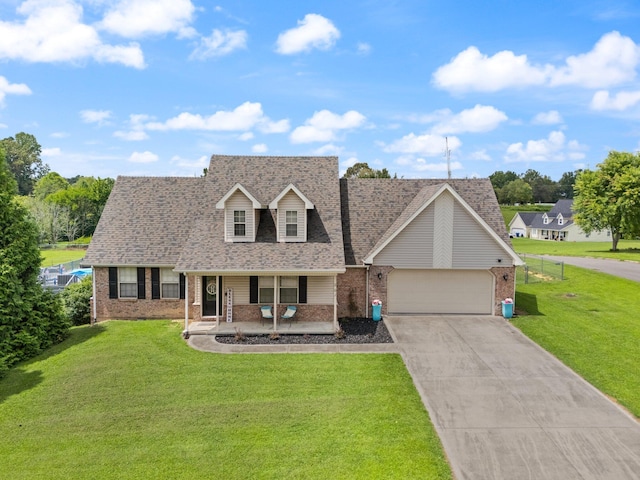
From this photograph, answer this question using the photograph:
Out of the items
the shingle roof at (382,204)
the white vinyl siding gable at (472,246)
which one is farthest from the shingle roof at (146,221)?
the white vinyl siding gable at (472,246)

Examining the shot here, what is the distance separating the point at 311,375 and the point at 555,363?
8.20 m

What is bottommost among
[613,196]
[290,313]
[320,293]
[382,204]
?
[290,313]

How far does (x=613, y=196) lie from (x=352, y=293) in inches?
1855

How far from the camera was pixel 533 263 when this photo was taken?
3041 centimetres

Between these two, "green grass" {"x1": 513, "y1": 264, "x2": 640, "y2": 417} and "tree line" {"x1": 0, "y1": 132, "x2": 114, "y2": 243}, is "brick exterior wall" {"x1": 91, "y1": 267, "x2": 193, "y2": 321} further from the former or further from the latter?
"tree line" {"x1": 0, "y1": 132, "x2": 114, "y2": 243}

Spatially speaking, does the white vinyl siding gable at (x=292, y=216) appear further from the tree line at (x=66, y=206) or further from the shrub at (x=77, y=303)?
the tree line at (x=66, y=206)

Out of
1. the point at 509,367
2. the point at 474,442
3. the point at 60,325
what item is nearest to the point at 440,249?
the point at 509,367

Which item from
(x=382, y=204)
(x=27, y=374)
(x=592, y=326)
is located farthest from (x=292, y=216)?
(x=592, y=326)

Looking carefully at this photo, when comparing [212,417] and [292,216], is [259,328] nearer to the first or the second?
[292,216]

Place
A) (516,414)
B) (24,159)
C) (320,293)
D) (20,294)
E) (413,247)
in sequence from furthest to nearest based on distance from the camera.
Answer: (24,159), (413,247), (320,293), (20,294), (516,414)

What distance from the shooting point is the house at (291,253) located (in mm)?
17656

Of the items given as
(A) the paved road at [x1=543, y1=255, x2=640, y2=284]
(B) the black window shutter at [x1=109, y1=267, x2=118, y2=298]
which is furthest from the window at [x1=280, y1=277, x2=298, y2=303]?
(A) the paved road at [x1=543, y1=255, x2=640, y2=284]

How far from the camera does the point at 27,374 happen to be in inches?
509

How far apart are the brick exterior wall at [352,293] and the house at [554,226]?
62667 millimetres
